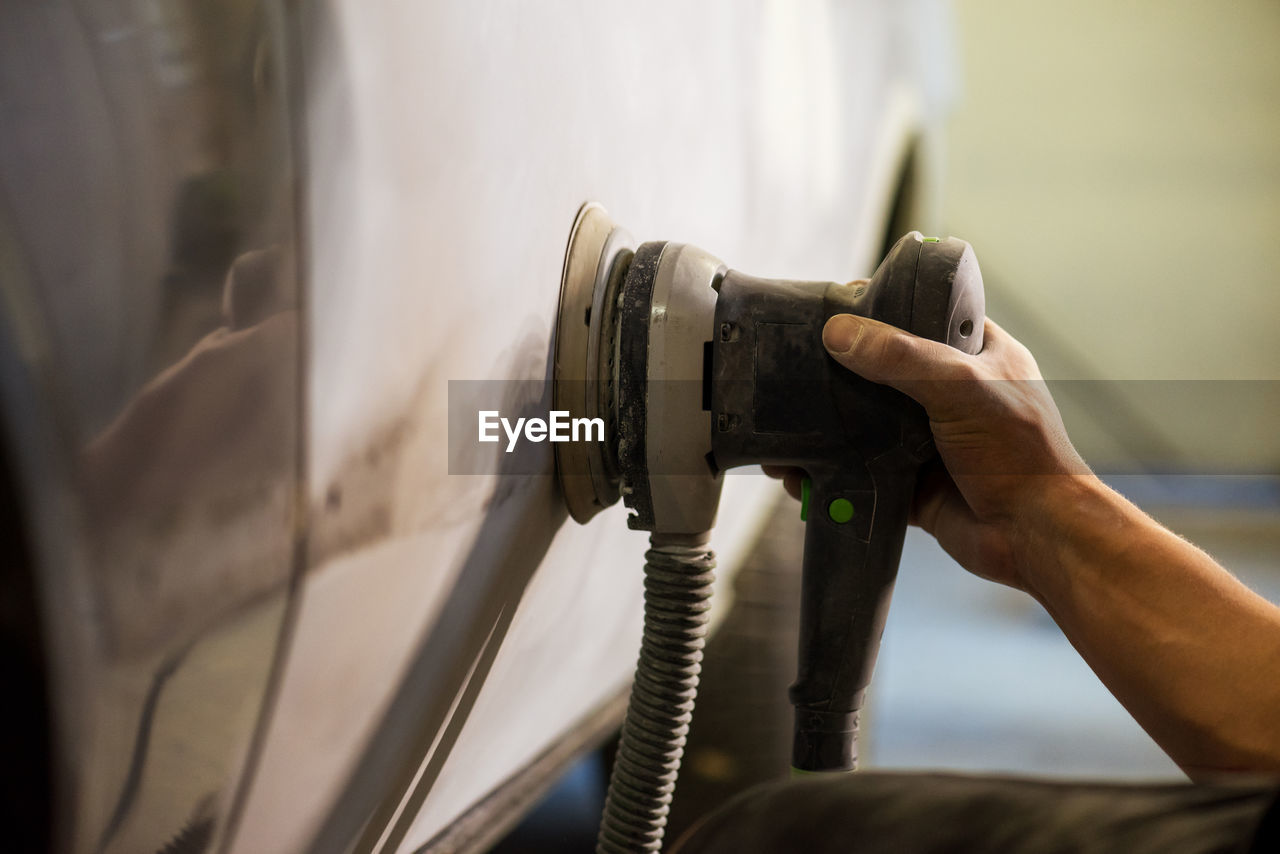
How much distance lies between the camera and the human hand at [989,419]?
485 millimetres

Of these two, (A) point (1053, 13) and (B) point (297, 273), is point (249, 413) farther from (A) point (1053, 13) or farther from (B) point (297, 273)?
(A) point (1053, 13)

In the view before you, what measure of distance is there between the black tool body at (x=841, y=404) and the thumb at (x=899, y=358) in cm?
1

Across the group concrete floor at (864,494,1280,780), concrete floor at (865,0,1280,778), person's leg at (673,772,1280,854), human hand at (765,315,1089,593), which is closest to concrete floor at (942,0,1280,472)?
concrete floor at (865,0,1280,778)

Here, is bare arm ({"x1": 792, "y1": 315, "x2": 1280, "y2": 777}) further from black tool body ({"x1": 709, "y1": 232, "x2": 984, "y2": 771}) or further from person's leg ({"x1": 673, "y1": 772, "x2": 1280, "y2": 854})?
person's leg ({"x1": 673, "y1": 772, "x2": 1280, "y2": 854})

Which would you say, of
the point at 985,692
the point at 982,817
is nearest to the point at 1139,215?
the point at 985,692

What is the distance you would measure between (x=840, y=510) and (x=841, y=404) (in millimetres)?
71

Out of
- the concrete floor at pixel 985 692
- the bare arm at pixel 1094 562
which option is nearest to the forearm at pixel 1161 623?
the bare arm at pixel 1094 562

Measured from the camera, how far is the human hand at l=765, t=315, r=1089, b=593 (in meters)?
0.48

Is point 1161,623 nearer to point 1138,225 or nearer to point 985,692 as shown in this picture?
point 985,692

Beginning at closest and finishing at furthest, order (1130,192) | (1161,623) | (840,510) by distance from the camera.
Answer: (1161,623)
(840,510)
(1130,192)

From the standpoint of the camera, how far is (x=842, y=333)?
1.62 ft

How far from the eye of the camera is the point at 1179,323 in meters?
2.88

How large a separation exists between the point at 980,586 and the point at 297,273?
2.05 meters

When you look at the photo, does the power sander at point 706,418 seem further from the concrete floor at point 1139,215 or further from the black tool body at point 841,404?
the concrete floor at point 1139,215
